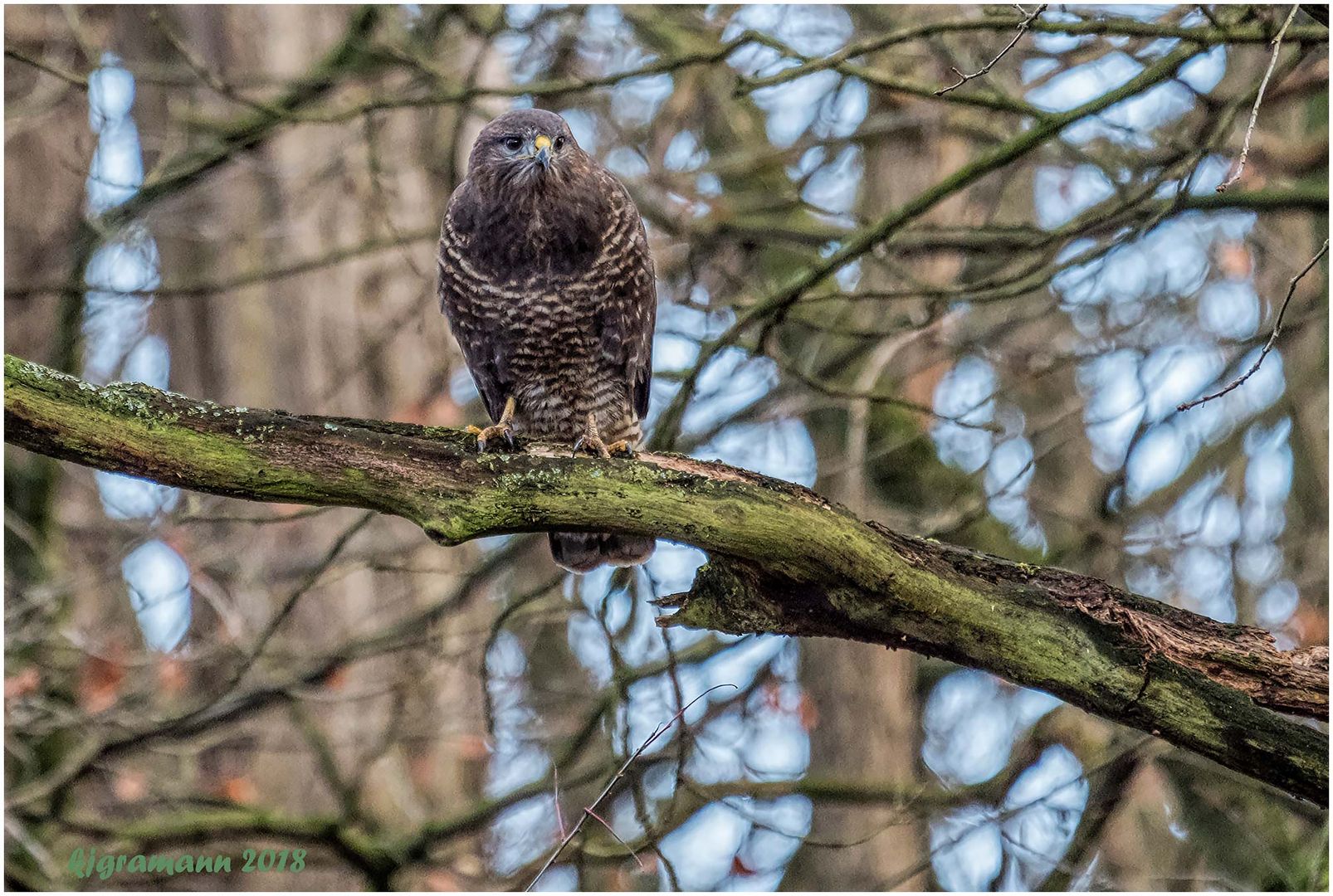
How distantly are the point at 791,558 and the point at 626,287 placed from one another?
209cm

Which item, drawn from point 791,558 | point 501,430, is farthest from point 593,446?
point 791,558

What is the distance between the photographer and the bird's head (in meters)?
5.22

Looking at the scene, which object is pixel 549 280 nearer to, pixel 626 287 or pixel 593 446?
pixel 626 287

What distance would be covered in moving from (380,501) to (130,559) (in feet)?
11.8

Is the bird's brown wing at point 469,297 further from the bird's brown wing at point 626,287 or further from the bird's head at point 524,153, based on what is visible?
the bird's brown wing at point 626,287

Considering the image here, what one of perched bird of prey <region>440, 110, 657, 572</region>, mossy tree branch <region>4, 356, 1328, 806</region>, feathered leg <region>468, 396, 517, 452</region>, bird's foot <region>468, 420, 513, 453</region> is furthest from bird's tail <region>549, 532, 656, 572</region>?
mossy tree branch <region>4, 356, 1328, 806</region>

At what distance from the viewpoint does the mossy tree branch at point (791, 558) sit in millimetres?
3510

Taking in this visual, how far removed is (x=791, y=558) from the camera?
11.9ft

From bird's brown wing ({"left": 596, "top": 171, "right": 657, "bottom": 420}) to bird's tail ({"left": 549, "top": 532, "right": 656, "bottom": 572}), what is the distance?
0.72 meters

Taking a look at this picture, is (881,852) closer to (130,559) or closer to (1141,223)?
(1141,223)

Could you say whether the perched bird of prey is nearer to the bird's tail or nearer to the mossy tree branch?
the bird's tail

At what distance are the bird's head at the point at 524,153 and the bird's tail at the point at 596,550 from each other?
138 centimetres

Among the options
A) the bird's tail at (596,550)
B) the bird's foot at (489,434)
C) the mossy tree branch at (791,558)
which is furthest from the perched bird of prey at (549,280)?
the mossy tree branch at (791,558)

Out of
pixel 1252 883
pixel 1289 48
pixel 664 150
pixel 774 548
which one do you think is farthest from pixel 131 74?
pixel 1252 883
